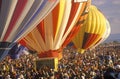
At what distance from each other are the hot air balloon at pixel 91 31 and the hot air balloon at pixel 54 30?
21.1 ft

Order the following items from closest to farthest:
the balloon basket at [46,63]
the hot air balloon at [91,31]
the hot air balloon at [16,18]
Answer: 1. the hot air balloon at [16,18]
2. the balloon basket at [46,63]
3. the hot air balloon at [91,31]

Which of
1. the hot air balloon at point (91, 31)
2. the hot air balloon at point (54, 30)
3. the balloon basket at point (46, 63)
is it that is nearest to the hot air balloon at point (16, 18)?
the hot air balloon at point (54, 30)

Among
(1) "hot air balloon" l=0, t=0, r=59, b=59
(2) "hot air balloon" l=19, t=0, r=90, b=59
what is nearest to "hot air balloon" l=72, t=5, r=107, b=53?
(2) "hot air balloon" l=19, t=0, r=90, b=59

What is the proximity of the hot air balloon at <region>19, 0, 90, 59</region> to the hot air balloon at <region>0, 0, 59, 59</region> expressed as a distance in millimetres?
1862

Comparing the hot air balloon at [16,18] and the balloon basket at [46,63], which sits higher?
the hot air balloon at [16,18]

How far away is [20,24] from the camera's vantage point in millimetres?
15203

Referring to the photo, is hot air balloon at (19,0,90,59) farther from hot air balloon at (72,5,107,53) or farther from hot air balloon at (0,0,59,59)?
hot air balloon at (72,5,107,53)

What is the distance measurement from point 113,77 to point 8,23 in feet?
25.5

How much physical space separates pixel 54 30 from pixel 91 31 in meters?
7.69

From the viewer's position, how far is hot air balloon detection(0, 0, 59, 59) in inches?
581

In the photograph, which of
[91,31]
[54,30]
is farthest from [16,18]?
[91,31]

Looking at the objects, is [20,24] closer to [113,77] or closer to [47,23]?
[47,23]

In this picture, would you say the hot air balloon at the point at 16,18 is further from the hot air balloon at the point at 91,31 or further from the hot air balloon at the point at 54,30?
the hot air balloon at the point at 91,31

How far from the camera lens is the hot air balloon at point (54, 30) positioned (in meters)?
17.9
